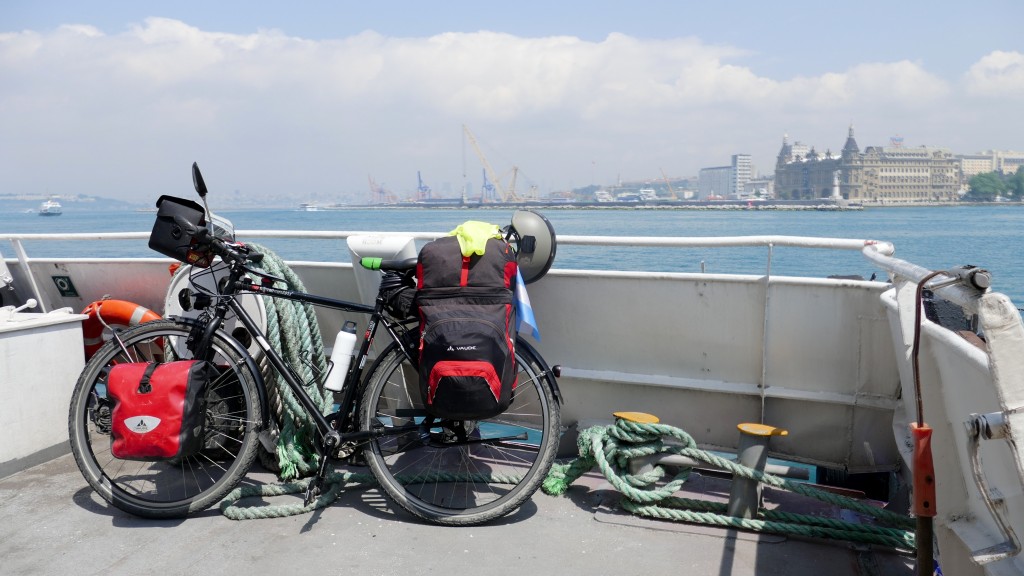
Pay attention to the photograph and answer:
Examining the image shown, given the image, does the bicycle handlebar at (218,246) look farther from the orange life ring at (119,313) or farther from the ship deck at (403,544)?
the orange life ring at (119,313)

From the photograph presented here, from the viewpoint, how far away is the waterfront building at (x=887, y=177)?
11681 cm

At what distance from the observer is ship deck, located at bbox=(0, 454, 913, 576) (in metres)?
2.90

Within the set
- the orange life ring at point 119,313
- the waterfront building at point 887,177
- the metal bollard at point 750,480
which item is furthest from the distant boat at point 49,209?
the metal bollard at point 750,480

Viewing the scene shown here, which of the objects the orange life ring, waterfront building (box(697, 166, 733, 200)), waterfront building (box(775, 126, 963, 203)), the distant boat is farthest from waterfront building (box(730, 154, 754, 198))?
the orange life ring

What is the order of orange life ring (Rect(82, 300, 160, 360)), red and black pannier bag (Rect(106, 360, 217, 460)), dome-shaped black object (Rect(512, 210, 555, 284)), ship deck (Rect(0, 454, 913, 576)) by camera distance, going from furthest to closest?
orange life ring (Rect(82, 300, 160, 360)) → dome-shaped black object (Rect(512, 210, 555, 284)) → red and black pannier bag (Rect(106, 360, 217, 460)) → ship deck (Rect(0, 454, 913, 576))

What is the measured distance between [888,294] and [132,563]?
292 centimetres

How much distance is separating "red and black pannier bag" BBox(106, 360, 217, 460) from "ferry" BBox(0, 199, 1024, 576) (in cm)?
33

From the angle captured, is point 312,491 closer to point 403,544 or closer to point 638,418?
point 403,544

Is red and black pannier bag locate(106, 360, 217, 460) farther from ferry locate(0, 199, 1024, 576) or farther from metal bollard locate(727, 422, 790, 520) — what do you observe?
metal bollard locate(727, 422, 790, 520)

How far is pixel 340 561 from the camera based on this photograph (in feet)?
9.73

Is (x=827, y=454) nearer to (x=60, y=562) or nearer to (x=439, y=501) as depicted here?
(x=439, y=501)

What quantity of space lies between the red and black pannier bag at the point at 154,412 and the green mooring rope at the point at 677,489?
1.50 m

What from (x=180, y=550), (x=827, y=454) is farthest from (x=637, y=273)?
(x=180, y=550)

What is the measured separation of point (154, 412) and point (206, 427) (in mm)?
244
